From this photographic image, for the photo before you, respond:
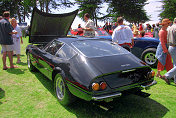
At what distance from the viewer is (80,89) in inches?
103

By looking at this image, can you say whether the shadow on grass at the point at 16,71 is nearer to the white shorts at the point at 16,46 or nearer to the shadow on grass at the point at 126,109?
the white shorts at the point at 16,46

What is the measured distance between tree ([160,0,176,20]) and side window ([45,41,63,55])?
30.1 meters

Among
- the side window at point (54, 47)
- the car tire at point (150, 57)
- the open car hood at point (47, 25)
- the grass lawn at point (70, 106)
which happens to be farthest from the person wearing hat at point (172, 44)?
the open car hood at point (47, 25)

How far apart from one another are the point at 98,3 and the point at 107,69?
3576 cm

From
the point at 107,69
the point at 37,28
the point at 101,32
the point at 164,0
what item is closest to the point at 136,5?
the point at 164,0

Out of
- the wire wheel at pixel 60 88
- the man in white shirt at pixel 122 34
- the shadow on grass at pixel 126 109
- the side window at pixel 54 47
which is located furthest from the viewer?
the man in white shirt at pixel 122 34

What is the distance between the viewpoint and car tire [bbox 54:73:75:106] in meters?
2.97

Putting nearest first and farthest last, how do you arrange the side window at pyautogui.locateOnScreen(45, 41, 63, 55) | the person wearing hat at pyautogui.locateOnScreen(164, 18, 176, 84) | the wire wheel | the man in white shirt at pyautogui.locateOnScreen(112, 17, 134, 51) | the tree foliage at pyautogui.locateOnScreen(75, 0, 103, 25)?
the wire wheel < the side window at pyautogui.locateOnScreen(45, 41, 63, 55) < the person wearing hat at pyautogui.locateOnScreen(164, 18, 176, 84) < the man in white shirt at pyautogui.locateOnScreen(112, 17, 134, 51) < the tree foliage at pyautogui.locateOnScreen(75, 0, 103, 25)

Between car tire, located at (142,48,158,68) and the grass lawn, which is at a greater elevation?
car tire, located at (142,48,158,68)

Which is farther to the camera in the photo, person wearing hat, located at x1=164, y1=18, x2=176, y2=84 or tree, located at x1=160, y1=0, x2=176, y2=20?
tree, located at x1=160, y1=0, x2=176, y2=20

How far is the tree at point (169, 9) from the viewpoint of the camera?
29.3 m

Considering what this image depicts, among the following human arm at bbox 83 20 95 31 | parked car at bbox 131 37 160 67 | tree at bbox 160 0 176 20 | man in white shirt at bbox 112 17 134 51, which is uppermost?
tree at bbox 160 0 176 20

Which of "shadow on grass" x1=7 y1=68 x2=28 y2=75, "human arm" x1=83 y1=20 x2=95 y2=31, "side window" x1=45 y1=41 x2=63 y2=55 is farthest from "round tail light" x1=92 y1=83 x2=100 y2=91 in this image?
"human arm" x1=83 y1=20 x2=95 y2=31

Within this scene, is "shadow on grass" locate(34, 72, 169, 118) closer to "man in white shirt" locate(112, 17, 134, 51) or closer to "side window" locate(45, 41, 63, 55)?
"side window" locate(45, 41, 63, 55)
